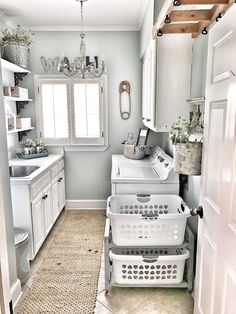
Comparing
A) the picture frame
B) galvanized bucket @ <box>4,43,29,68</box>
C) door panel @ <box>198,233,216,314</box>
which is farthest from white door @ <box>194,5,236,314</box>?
galvanized bucket @ <box>4,43,29,68</box>

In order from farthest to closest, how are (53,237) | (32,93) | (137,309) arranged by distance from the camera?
(32,93) → (53,237) → (137,309)

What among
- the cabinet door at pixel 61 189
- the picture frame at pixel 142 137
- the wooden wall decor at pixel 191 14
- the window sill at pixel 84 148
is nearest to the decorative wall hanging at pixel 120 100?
the picture frame at pixel 142 137

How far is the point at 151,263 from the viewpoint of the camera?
2.08 meters

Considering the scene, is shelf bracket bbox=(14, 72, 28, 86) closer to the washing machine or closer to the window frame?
the window frame

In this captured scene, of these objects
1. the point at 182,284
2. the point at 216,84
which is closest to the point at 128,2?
the point at 216,84

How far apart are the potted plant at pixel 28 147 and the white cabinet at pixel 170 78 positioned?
1904mm

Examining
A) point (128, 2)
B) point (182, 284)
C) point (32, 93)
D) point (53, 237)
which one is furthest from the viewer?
point (32, 93)

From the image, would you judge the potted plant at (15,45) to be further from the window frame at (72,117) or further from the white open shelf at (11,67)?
the window frame at (72,117)

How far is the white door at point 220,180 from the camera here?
112 cm

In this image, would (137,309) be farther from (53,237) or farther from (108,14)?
(108,14)

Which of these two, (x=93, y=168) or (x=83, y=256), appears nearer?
(x=83, y=256)

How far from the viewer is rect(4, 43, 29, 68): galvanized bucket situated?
3088 mm

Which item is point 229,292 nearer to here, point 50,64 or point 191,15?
point 191,15

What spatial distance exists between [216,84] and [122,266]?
1.56 m
